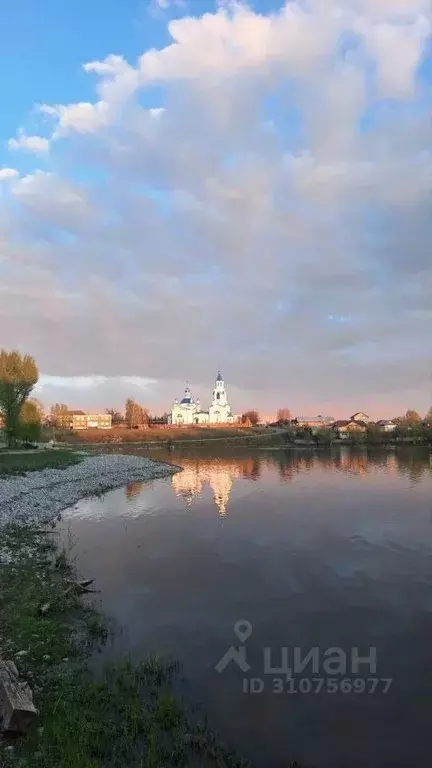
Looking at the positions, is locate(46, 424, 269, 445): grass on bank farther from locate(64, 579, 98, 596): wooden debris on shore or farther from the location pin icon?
the location pin icon

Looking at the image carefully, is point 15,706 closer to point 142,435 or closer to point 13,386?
point 13,386

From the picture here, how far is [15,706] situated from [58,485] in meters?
36.9

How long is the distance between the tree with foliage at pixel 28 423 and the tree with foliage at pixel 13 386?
3.89 feet

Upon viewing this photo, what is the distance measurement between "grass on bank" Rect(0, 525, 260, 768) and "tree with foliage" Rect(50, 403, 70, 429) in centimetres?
14822

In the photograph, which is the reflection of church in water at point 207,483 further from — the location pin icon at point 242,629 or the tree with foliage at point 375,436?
the tree with foliage at point 375,436

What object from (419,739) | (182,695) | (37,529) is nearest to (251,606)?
(182,695)

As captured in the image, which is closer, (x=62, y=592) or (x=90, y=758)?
(x=90, y=758)

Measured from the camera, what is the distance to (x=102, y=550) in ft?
76.4

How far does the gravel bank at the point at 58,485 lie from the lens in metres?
30.4

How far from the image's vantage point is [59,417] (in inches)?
6713

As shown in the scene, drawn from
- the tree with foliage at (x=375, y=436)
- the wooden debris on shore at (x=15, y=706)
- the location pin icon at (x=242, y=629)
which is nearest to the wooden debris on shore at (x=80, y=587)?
the location pin icon at (x=242, y=629)

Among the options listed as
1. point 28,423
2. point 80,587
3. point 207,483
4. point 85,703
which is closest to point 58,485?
point 207,483

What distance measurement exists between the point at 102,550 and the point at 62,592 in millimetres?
7334

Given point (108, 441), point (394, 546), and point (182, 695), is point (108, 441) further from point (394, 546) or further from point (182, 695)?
point (182, 695)
